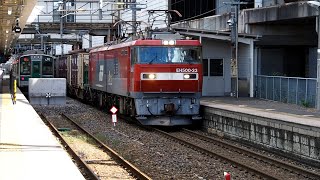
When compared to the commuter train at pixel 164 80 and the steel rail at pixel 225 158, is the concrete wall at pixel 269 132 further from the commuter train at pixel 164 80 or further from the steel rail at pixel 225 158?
the steel rail at pixel 225 158

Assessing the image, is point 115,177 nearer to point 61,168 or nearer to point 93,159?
point 61,168

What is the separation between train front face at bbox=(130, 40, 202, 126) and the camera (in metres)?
20.4

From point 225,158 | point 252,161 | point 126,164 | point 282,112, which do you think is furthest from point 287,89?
point 126,164

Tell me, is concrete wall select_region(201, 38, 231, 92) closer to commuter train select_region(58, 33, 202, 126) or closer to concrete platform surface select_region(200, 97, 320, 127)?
concrete platform surface select_region(200, 97, 320, 127)

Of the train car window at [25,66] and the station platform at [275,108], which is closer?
the station platform at [275,108]

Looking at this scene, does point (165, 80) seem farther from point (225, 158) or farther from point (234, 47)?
A: point (234, 47)

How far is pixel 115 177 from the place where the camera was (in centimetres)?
1195

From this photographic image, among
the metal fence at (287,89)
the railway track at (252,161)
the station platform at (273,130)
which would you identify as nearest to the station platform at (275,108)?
the station platform at (273,130)

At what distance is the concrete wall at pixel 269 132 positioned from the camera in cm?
1398

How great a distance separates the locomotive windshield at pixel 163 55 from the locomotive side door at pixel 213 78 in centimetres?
1036

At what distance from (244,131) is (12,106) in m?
13.0

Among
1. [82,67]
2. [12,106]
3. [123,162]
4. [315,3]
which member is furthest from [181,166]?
[82,67]

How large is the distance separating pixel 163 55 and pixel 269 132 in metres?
5.67

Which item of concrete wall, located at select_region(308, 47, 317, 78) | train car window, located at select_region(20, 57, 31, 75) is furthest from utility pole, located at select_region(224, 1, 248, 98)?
train car window, located at select_region(20, 57, 31, 75)
